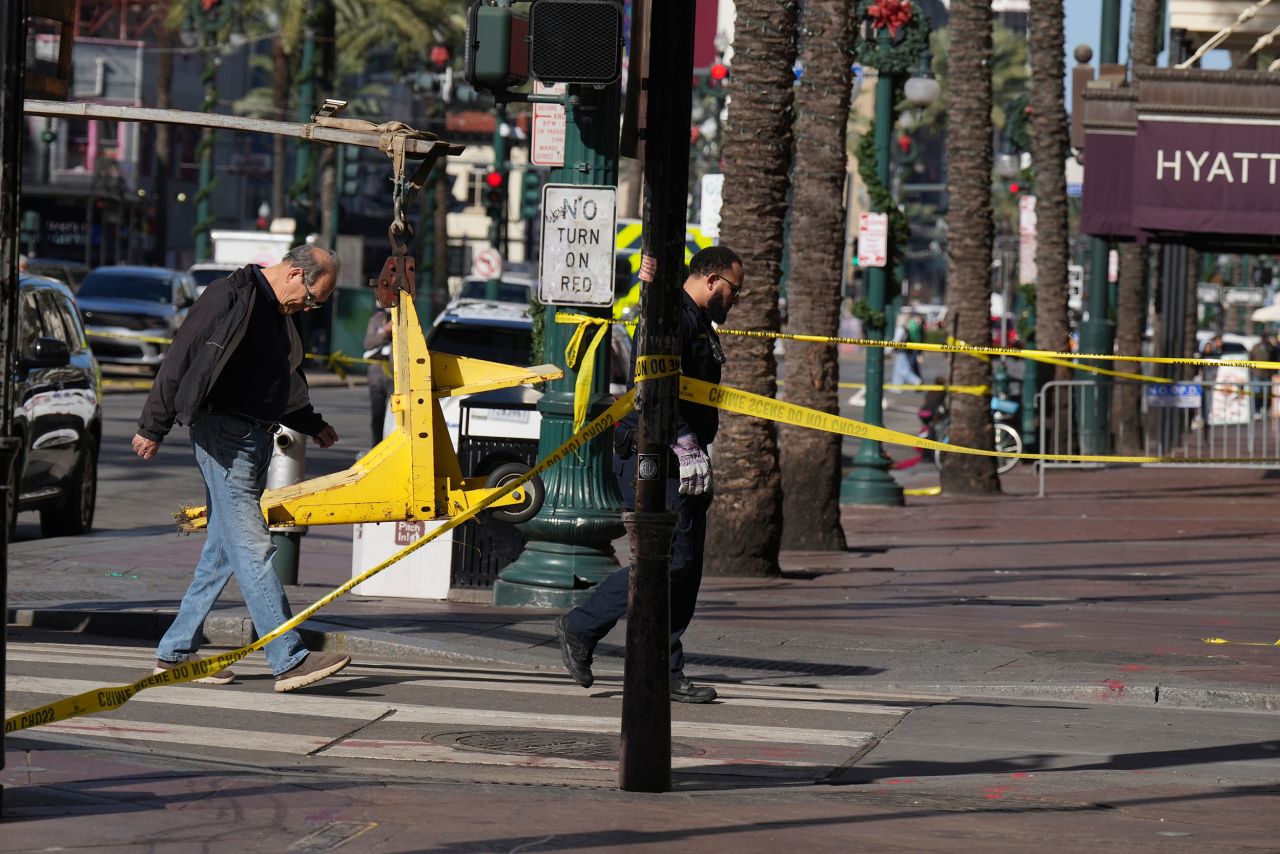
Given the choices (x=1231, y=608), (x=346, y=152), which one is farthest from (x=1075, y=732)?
(x=346, y=152)

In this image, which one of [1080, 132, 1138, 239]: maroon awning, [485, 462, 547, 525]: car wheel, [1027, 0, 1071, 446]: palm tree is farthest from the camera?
[1027, 0, 1071, 446]: palm tree

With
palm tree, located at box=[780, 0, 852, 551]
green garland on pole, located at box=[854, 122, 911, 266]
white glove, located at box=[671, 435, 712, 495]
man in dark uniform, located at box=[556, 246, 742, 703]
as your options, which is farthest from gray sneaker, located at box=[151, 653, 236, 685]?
green garland on pole, located at box=[854, 122, 911, 266]

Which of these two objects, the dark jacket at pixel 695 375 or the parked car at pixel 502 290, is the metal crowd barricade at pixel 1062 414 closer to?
the dark jacket at pixel 695 375

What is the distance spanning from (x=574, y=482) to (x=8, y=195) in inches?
264

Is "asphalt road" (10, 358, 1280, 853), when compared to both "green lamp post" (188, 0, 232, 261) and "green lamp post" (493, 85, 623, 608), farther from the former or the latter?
"green lamp post" (188, 0, 232, 261)

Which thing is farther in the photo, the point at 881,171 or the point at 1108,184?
the point at 881,171

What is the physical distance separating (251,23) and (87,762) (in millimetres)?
66704

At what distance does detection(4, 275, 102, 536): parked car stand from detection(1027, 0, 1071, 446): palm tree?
1529cm

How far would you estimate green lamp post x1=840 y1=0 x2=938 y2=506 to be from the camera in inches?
850

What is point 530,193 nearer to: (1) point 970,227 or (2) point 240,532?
(1) point 970,227

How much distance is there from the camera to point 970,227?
23.4 m

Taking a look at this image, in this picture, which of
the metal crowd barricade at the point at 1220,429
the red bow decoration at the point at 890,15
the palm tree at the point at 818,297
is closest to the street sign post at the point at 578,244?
the palm tree at the point at 818,297

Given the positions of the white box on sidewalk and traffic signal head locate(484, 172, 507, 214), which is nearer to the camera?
the white box on sidewalk

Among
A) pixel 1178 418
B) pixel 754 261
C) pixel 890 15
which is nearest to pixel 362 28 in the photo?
pixel 1178 418
